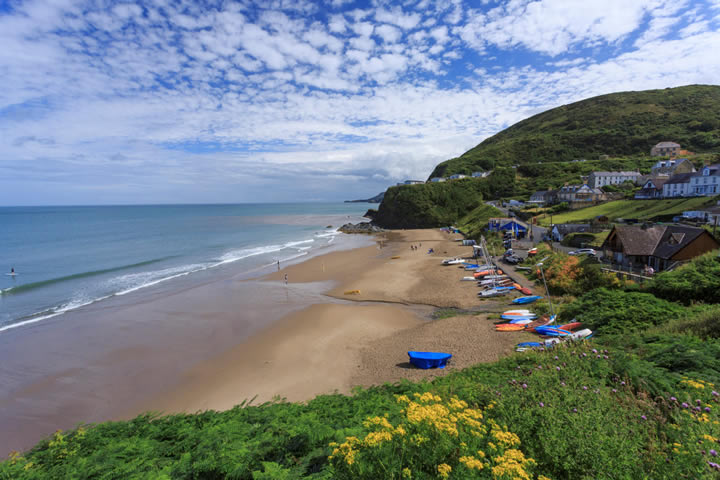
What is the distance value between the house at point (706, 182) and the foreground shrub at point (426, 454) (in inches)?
2393

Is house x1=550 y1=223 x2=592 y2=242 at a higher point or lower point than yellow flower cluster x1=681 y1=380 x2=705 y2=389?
lower

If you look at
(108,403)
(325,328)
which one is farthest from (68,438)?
(325,328)

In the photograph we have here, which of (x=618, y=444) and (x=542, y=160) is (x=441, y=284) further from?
(x=542, y=160)

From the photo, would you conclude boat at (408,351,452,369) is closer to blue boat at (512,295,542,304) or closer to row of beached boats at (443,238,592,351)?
row of beached boats at (443,238,592,351)

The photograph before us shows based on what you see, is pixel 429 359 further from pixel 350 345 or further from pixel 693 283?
pixel 693 283

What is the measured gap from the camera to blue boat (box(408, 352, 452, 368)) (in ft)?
47.3

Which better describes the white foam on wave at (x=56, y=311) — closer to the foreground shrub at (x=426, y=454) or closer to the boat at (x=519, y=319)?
the foreground shrub at (x=426, y=454)

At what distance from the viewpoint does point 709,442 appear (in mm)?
3977

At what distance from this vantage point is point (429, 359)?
14.4 m

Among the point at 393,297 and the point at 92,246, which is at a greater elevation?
the point at 92,246

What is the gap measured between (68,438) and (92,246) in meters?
59.1

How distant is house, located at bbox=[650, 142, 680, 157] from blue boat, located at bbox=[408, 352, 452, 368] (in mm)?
115216

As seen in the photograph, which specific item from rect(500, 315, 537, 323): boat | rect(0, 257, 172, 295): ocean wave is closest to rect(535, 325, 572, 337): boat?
rect(500, 315, 537, 323): boat

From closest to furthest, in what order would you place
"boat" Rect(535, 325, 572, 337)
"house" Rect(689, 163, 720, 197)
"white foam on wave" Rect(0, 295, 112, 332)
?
"boat" Rect(535, 325, 572, 337)
"white foam on wave" Rect(0, 295, 112, 332)
"house" Rect(689, 163, 720, 197)
